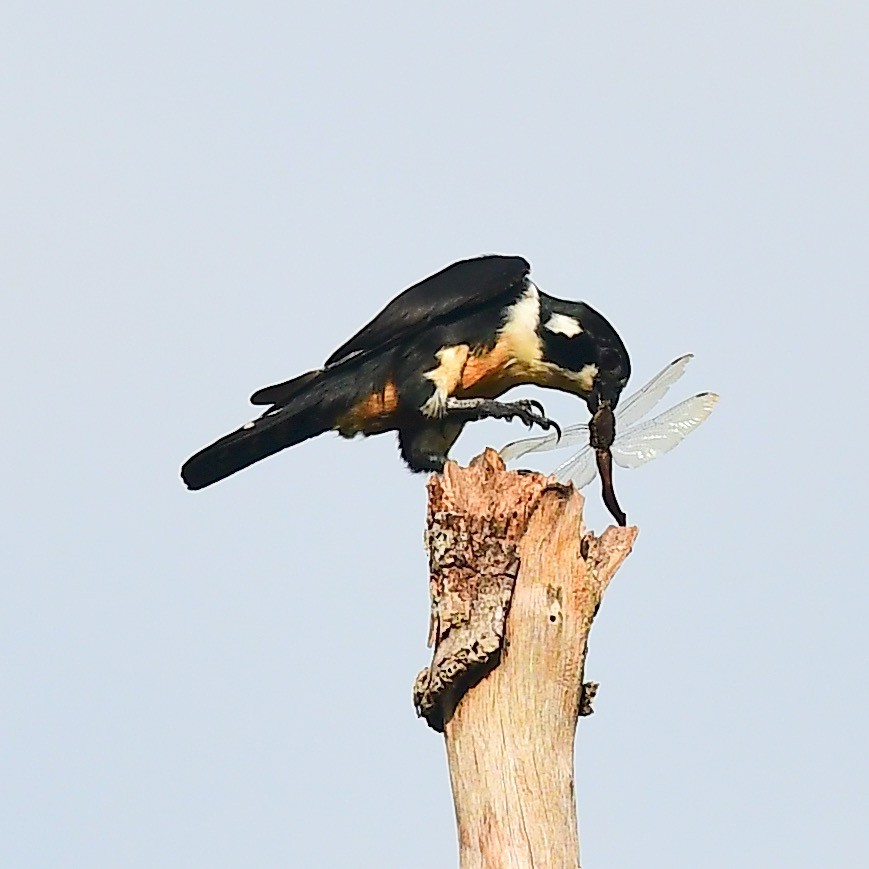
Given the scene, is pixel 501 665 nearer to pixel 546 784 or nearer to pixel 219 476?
pixel 546 784

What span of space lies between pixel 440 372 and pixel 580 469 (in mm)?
753

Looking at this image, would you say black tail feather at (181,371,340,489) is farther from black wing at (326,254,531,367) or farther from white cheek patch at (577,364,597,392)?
white cheek patch at (577,364,597,392)

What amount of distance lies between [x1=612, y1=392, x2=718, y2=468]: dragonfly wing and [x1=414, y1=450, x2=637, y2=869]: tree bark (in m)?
1.58

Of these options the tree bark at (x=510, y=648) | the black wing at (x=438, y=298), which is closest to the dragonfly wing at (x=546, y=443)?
the black wing at (x=438, y=298)

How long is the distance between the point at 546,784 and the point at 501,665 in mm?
395

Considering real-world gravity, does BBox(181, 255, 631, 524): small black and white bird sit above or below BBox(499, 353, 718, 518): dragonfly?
above

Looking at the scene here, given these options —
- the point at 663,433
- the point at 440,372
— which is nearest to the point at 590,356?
the point at 663,433

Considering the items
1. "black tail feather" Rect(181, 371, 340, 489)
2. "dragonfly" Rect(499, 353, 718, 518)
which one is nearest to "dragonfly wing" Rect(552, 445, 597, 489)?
"dragonfly" Rect(499, 353, 718, 518)

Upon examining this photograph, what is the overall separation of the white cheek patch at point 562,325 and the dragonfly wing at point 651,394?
0.39 m

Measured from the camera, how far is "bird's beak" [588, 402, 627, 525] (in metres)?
6.35

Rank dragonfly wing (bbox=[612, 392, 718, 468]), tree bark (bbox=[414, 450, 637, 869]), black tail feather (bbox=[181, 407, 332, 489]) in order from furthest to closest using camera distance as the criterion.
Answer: black tail feather (bbox=[181, 407, 332, 489]) → dragonfly wing (bbox=[612, 392, 718, 468]) → tree bark (bbox=[414, 450, 637, 869])

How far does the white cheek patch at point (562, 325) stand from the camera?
7156 millimetres

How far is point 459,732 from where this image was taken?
4.90 meters

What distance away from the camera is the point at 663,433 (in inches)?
271
